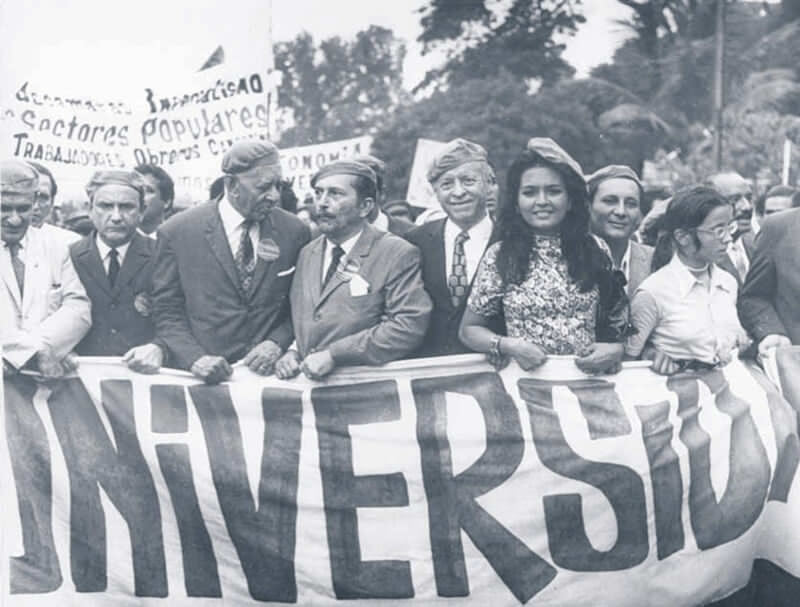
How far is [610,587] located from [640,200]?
1.95 meters

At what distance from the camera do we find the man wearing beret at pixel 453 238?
559cm

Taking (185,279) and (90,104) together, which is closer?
(185,279)

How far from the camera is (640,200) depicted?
6191 mm

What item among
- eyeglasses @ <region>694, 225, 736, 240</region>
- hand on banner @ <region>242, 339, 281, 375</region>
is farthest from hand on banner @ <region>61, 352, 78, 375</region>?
eyeglasses @ <region>694, 225, 736, 240</region>

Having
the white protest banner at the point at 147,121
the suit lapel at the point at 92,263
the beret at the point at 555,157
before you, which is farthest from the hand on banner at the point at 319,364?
the white protest banner at the point at 147,121

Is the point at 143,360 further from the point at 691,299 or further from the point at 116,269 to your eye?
the point at 691,299

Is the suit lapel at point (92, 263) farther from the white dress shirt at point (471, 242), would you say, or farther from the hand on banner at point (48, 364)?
the white dress shirt at point (471, 242)

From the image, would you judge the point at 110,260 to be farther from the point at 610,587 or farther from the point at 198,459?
the point at 610,587

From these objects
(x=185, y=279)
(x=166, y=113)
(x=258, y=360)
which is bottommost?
(x=258, y=360)

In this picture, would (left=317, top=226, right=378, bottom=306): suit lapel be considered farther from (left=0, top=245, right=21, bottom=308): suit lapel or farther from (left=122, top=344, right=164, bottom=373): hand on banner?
(left=0, top=245, right=21, bottom=308): suit lapel

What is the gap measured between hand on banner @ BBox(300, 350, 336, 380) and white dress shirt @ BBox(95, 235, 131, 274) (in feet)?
3.66

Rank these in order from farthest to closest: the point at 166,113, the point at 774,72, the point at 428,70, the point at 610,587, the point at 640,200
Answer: the point at 428,70 < the point at 774,72 < the point at 166,113 < the point at 640,200 < the point at 610,587

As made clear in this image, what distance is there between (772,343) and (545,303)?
1.05 meters

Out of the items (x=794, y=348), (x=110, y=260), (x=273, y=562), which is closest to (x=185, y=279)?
(x=110, y=260)
